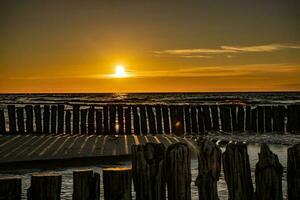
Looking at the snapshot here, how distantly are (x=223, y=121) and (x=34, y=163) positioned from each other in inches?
440

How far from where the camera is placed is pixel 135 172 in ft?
14.6

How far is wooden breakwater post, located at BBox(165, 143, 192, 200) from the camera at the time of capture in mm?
4289

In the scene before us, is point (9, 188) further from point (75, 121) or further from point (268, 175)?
point (75, 121)

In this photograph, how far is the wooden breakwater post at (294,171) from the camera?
436 centimetres

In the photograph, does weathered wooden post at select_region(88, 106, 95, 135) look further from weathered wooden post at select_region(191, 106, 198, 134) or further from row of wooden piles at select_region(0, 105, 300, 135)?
weathered wooden post at select_region(191, 106, 198, 134)

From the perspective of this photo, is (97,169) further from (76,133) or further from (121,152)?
(76,133)

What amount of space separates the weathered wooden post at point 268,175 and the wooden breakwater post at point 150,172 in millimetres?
939

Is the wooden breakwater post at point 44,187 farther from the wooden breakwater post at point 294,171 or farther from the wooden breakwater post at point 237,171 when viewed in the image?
the wooden breakwater post at point 294,171

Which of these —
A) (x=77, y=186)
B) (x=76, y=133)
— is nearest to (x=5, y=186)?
(x=77, y=186)

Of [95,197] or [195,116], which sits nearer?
[95,197]

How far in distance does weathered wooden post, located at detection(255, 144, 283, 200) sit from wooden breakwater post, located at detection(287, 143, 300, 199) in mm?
170

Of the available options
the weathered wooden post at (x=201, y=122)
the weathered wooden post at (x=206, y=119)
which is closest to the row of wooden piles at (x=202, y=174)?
the weathered wooden post at (x=201, y=122)

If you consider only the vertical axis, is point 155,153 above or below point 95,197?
above

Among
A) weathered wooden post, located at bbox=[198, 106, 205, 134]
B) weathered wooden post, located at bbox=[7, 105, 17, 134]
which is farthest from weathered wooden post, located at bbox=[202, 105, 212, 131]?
weathered wooden post, located at bbox=[7, 105, 17, 134]
